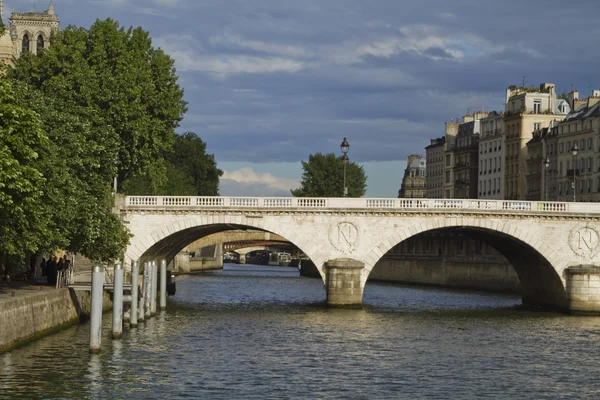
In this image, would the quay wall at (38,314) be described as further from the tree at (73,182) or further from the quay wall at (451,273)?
the quay wall at (451,273)

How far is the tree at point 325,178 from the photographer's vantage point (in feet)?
536

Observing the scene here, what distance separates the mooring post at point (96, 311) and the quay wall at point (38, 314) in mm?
2314

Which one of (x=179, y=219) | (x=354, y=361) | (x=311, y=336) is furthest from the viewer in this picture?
(x=179, y=219)

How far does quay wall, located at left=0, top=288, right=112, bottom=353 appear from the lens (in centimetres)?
4459

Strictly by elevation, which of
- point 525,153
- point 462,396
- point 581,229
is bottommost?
point 462,396

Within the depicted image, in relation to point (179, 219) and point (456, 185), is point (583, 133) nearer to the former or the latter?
point (456, 185)

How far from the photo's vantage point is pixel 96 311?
46.7 metres

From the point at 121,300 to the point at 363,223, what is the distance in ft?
95.6

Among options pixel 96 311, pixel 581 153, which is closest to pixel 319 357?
pixel 96 311

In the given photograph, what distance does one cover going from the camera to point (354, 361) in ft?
163

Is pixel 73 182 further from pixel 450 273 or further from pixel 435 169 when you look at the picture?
pixel 435 169

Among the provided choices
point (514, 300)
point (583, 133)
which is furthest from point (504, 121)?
point (514, 300)

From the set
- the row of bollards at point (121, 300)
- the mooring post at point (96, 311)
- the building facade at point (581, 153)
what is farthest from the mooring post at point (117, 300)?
the building facade at point (581, 153)

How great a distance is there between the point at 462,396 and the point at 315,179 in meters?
124
